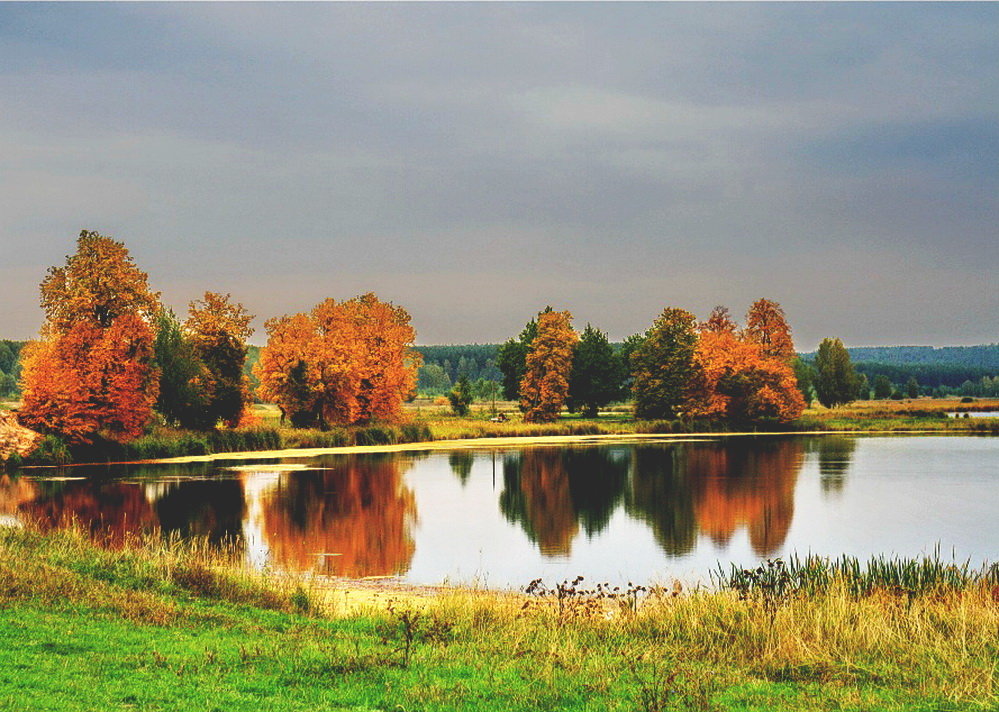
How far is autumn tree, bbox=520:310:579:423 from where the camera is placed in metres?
86.3

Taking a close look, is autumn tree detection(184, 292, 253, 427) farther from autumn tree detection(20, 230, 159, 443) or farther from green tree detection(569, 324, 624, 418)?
green tree detection(569, 324, 624, 418)

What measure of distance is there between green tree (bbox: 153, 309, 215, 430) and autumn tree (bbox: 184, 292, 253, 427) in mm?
707

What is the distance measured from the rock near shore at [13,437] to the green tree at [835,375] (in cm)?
8750

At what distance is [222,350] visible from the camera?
191ft

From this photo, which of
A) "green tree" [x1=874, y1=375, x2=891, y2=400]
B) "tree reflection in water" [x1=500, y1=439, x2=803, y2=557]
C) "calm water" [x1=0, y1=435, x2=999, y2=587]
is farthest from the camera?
"green tree" [x1=874, y1=375, x2=891, y2=400]

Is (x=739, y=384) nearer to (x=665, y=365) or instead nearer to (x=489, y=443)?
(x=665, y=365)

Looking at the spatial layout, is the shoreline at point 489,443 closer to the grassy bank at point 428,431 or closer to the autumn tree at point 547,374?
the grassy bank at point 428,431

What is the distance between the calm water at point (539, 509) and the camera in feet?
78.8

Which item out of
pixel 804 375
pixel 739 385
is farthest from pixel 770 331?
pixel 804 375

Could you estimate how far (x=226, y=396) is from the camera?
58000mm

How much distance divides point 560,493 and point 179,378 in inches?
994

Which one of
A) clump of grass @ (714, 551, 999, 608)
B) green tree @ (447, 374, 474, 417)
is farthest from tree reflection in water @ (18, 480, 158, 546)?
green tree @ (447, 374, 474, 417)

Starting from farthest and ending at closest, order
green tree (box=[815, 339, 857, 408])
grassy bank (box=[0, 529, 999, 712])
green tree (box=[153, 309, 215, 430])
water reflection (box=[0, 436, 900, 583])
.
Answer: green tree (box=[815, 339, 857, 408]) < green tree (box=[153, 309, 215, 430]) < water reflection (box=[0, 436, 900, 583]) < grassy bank (box=[0, 529, 999, 712])

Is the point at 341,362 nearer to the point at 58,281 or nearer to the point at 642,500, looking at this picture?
the point at 58,281
